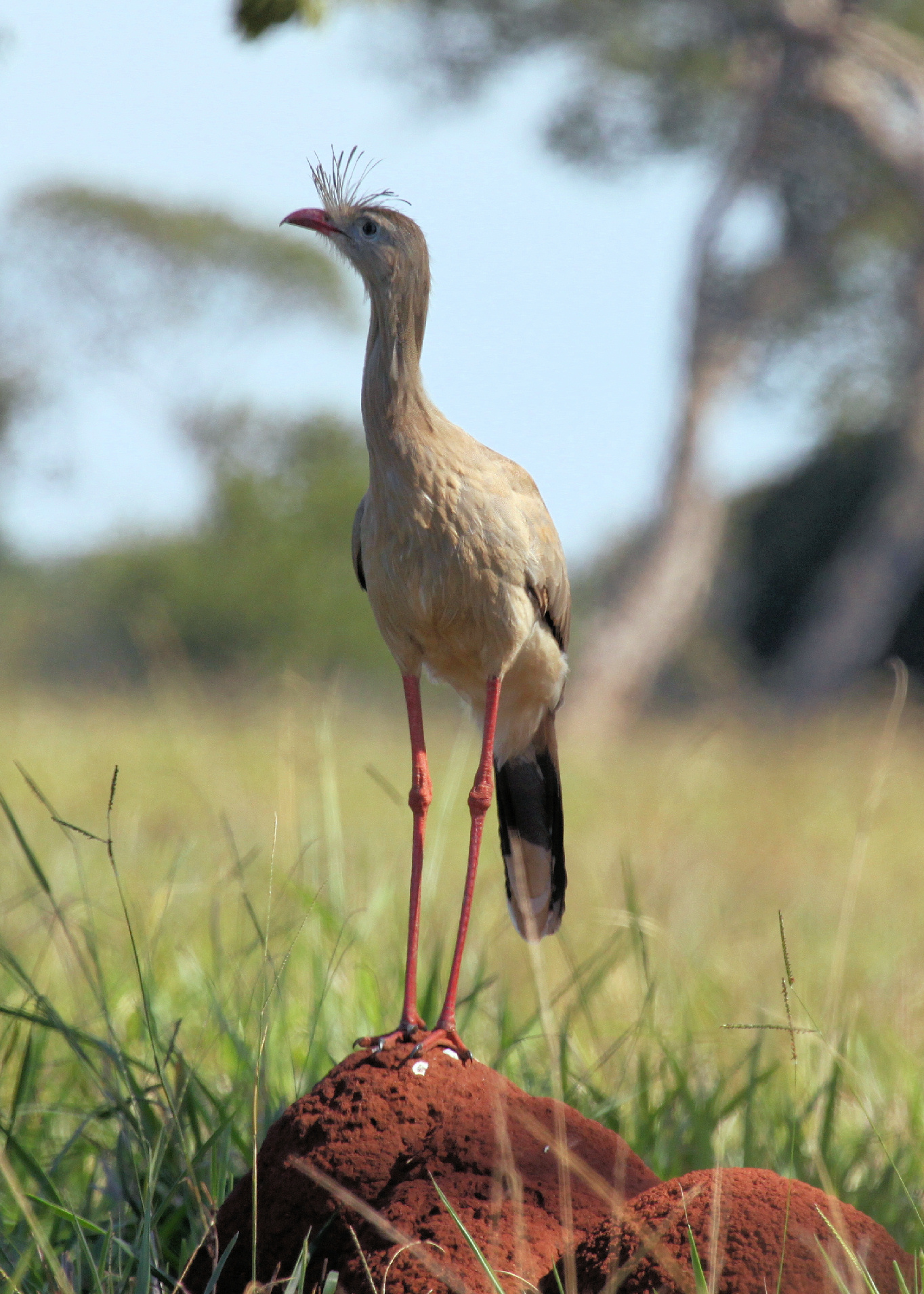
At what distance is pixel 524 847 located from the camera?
2.68 metres

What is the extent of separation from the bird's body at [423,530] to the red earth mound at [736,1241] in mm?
445

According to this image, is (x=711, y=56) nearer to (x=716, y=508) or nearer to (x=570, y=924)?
(x=716, y=508)

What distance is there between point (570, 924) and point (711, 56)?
10.9 m

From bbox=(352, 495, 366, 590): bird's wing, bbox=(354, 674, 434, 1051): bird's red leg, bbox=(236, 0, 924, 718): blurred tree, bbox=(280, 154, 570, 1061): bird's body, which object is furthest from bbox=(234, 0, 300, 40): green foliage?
bbox=(236, 0, 924, 718): blurred tree

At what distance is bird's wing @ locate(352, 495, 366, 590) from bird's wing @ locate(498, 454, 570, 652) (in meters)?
0.26

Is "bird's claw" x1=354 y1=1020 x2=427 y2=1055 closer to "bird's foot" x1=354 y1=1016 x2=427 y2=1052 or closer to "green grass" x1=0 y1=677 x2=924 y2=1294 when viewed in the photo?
"bird's foot" x1=354 y1=1016 x2=427 y2=1052

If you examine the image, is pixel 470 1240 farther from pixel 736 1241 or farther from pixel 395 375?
pixel 395 375

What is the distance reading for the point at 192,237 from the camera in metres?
29.0

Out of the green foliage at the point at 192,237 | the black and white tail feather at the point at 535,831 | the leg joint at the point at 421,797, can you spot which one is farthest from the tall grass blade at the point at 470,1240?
the green foliage at the point at 192,237

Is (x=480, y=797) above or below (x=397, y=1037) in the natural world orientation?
above

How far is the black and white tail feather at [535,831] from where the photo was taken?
2602 millimetres

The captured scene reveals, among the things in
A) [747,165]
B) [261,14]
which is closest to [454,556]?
[261,14]

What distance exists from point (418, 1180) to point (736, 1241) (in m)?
0.45

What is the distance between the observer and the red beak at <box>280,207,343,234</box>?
2100mm
